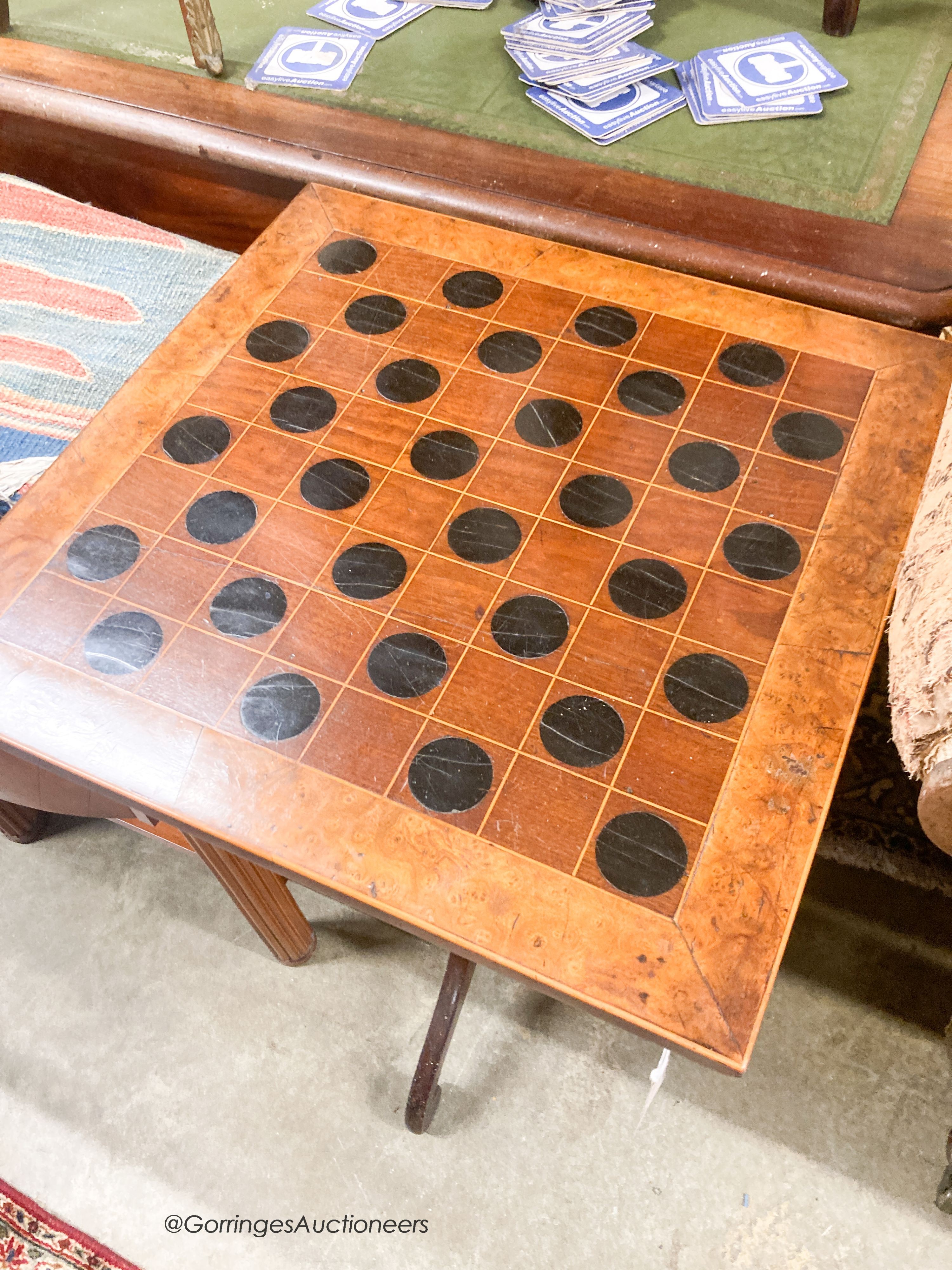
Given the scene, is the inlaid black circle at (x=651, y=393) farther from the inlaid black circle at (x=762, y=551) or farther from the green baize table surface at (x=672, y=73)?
the green baize table surface at (x=672, y=73)

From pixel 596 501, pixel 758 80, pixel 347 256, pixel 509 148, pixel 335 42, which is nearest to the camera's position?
pixel 596 501

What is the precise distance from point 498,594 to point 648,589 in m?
0.14

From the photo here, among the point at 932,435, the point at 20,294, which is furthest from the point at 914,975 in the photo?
the point at 20,294

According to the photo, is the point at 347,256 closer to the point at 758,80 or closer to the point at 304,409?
the point at 304,409

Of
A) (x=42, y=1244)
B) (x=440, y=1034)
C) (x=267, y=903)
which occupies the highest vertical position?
(x=267, y=903)

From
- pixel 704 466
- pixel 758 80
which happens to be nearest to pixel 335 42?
pixel 758 80

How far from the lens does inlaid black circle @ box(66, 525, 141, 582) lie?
945 millimetres

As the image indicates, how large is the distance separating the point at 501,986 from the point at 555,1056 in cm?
13

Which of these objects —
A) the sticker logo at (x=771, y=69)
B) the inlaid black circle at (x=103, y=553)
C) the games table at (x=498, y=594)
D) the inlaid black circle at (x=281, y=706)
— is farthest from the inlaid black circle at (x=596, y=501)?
the sticker logo at (x=771, y=69)

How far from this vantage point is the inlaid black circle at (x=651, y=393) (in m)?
1.05

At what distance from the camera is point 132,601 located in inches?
36.4

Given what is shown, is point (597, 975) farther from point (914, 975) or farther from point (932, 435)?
point (914, 975)

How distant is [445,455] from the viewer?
3.36ft

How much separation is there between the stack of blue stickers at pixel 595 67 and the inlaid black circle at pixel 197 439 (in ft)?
2.70
